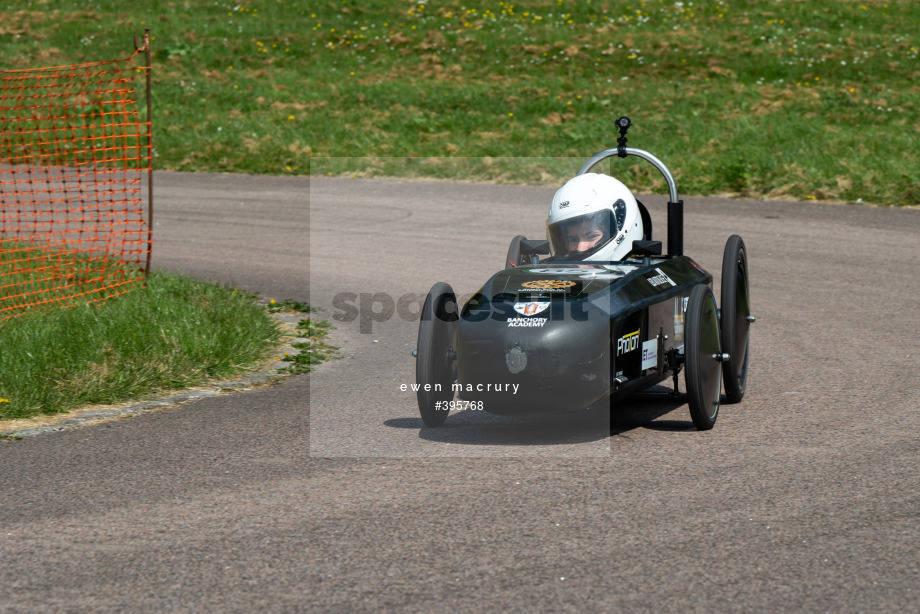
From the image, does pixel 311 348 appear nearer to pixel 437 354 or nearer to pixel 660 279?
pixel 437 354

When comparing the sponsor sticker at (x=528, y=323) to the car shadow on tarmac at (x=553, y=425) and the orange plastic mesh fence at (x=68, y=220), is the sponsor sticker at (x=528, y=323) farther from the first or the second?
the orange plastic mesh fence at (x=68, y=220)

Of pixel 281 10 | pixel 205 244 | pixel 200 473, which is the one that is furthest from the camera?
pixel 281 10

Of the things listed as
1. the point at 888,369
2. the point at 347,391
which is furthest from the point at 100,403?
the point at 888,369

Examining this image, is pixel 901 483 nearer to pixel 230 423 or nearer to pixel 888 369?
pixel 888 369

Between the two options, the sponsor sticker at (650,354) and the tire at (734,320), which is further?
the tire at (734,320)

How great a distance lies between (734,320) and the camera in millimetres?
7070

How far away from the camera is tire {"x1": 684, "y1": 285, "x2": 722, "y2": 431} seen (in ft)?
20.6

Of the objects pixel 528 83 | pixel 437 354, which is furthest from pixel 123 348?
pixel 528 83

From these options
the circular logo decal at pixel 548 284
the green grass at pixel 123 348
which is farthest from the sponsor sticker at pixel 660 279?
the green grass at pixel 123 348

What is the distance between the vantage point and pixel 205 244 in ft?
45.5

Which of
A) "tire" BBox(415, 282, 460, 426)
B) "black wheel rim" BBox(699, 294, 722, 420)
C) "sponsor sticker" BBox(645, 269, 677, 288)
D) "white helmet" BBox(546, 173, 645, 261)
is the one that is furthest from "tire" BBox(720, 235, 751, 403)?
"tire" BBox(415, 282, 460, 426)

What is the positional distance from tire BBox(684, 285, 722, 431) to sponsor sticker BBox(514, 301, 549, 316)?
2.74ft

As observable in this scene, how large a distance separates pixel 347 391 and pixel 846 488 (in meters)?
3.44

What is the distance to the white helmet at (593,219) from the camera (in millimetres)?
7215
